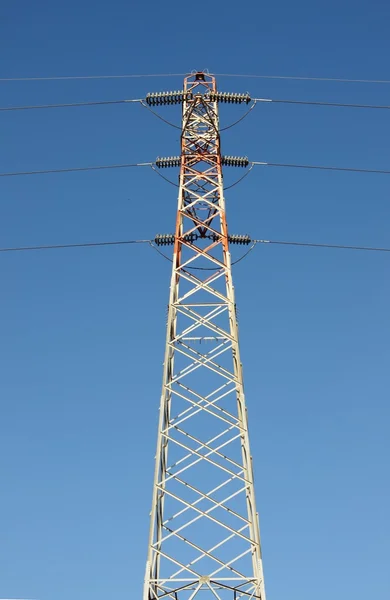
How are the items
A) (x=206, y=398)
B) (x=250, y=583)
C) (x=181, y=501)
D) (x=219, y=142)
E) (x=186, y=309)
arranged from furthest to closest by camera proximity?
(x=219, y=142)
(x=186, y=309)
(x=206, y=398)
(x=181, y=501)
(x=250, y=583)

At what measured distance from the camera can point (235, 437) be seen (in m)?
17.4

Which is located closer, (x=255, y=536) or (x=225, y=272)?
(x=255, y=536)

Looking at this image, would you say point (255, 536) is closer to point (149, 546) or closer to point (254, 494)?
point (254, 494)

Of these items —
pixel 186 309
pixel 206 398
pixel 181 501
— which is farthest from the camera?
pixel 186 309

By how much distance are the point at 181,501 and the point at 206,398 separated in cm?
289

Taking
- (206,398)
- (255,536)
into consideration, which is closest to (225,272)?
(206,398)

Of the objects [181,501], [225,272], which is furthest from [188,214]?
[181,501]

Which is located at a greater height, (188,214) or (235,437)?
(188,214)

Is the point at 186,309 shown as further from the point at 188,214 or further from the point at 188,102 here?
the point at 188,102

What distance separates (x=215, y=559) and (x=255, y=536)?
39.0 inches

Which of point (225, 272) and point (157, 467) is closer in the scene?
point (157, 467)

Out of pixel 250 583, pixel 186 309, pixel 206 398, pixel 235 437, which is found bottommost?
pixel 250 583

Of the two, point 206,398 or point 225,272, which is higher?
point 225,272

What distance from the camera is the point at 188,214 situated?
864 inches
